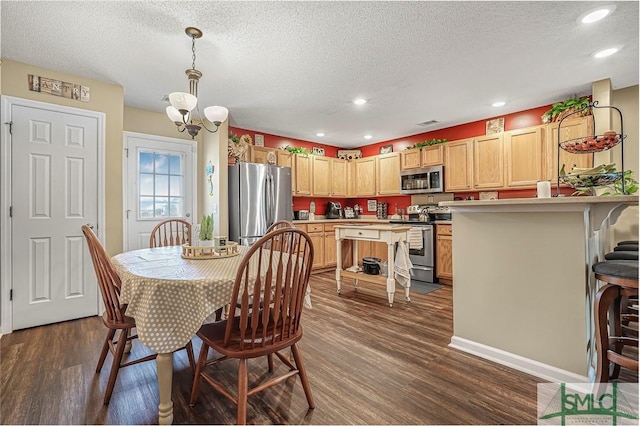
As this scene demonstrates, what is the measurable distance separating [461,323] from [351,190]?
4.20 m

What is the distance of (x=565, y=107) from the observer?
3.59 meters

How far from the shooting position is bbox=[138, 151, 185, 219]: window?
3951mm

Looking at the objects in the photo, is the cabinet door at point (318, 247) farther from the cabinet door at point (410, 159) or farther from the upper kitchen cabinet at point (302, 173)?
the cabinet door at point (410, 159)

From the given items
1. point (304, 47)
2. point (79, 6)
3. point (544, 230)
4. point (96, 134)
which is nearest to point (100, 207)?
point (96, 134)

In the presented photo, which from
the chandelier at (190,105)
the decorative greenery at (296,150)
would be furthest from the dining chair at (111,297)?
the decorative greenery at (296,150)

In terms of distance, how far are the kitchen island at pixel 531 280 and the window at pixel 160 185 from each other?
3569 millimetres

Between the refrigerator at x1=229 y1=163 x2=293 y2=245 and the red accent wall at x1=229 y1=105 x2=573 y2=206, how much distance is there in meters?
0.97

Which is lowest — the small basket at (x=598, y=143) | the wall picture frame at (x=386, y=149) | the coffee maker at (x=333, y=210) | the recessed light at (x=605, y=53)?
the coffee maker at (x=333, y=210)

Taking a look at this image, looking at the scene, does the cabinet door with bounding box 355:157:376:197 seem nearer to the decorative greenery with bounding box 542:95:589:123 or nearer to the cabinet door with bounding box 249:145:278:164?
the cabinet door with bounding box 249:145:278:164

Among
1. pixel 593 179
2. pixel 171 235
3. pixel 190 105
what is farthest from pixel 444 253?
pixel 190 105

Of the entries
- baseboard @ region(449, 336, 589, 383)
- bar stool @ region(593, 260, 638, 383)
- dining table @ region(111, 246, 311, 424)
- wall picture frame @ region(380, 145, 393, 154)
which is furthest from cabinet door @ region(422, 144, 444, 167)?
dining table @ region(111, 246, 311, 424)

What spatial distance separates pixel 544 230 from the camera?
1.92 metres

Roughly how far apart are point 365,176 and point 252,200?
2.58 metres

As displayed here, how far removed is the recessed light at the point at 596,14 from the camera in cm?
205
